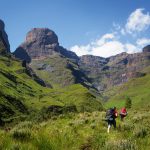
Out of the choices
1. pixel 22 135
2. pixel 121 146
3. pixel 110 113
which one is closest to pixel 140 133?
pixel 22 135

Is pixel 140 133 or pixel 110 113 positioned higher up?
pixel 110 113

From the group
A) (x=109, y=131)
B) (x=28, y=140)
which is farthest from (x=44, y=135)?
(x=109, y=131)

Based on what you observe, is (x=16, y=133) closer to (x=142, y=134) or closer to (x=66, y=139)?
(x=66, y=139)

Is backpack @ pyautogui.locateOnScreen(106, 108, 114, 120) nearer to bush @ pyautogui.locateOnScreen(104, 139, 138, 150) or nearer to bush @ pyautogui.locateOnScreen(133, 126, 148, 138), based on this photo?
bush @ pyautogui.locateOnScreen(133, 126, 148, 138)

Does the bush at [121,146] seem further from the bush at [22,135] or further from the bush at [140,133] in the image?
the bush at [140,133]

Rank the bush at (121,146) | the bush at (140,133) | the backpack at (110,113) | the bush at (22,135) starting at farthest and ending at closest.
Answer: the backpack at (110,113) < the bush at (140,133) < the bush at (22,135) < the bush at (121,146)

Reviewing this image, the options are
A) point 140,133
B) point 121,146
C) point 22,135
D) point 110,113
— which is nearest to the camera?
point 121,146

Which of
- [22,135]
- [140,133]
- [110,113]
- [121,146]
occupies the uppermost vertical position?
[110,113]

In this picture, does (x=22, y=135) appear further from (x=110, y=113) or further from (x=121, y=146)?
(x=110, y=113)

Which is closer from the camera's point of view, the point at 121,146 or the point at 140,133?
the point at 121,146

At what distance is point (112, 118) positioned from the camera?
23.2 m

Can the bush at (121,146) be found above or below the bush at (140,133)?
below

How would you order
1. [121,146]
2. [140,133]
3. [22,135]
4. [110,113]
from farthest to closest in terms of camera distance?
1. [110,113]
2. [140,133]
3. [22,135]
4. [121,146]

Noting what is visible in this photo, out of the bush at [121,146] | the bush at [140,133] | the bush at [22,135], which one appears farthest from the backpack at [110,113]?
the bush at [121,146]
